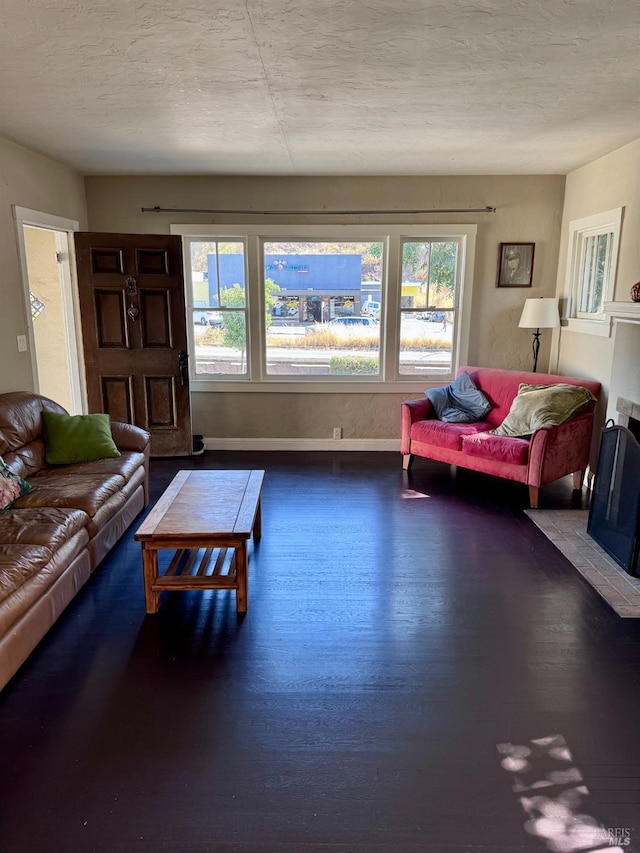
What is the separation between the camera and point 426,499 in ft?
13.8

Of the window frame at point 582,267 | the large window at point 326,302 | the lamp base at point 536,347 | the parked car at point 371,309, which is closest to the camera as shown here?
the window frame at point 582,267

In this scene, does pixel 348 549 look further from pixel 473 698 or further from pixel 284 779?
pixel 284 779

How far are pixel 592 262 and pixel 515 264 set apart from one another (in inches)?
27.3

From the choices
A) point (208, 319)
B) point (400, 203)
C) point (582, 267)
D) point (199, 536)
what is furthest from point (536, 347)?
point (199, 536)

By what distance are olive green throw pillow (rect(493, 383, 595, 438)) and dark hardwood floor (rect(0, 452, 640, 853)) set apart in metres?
1.18

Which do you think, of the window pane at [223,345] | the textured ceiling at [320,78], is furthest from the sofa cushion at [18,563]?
the window pane at [223,345]

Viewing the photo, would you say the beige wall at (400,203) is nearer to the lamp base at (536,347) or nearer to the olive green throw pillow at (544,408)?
the lamp base at (536,347)

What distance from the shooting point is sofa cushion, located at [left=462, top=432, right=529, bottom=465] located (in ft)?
13.2

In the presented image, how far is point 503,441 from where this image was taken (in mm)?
4141

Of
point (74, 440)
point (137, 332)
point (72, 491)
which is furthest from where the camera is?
point (137, 332)

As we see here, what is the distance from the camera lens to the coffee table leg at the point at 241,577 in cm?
259

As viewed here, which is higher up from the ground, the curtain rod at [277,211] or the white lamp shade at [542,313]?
the curtain rod at [277,211]

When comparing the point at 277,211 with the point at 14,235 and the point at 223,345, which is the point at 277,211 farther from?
the point at 14,235

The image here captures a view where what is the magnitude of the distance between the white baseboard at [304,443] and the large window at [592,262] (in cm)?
210
